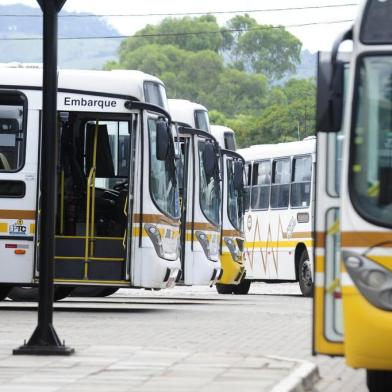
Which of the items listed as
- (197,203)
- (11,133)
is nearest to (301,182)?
(197,203)

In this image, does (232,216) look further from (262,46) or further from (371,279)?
(262,46)

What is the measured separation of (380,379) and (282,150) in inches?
985

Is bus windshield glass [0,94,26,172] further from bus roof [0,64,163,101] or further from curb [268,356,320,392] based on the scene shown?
curb [268,356,320,392]

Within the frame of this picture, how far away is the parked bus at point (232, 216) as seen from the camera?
3156 centimetres

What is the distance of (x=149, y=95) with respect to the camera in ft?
72.7

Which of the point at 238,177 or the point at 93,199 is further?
the point at 238,177

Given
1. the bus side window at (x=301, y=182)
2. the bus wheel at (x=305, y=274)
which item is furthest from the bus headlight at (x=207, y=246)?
the bus side window at (x=301, y=182)

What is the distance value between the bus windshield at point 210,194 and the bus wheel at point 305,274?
16.8 ft

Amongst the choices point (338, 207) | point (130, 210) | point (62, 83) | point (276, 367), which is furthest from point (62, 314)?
point (338, 207)

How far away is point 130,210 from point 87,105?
5.35ft

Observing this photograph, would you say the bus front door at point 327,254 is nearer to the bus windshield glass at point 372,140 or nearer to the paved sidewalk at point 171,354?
the bus windshield glass at point 372,140

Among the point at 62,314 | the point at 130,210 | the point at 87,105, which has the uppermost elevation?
the point at 87,105

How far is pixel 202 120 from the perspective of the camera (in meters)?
28.0

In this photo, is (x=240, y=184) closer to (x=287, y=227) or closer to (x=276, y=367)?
(x=287, y=227)
